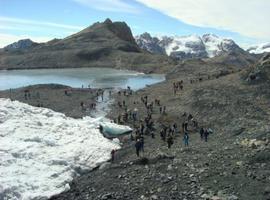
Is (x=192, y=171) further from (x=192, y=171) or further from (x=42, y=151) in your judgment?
(x=42, y=151)

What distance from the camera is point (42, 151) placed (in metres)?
41.4

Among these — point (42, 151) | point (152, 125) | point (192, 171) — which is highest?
point (192, 171)

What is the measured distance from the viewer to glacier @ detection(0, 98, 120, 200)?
34.0m

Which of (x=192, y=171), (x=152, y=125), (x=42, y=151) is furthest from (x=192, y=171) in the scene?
(x=152, y=125)

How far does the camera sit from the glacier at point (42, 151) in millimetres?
33969

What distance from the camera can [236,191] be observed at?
2875 centimetres

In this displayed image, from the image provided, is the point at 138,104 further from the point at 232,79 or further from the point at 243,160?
the point at 243,160

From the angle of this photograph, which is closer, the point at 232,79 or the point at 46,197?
the point at 46,197

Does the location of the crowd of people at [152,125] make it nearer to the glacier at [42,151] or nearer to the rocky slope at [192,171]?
the rocky slope at [192,171]

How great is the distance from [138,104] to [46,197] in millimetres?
42148

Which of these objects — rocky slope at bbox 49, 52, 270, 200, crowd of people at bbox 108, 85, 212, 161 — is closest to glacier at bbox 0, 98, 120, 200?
rocky slope at bbox 49, 52, 270, 200

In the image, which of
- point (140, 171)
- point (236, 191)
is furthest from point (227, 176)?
point (140, 171)

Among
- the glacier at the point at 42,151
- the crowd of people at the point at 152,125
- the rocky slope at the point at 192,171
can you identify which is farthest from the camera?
the crowd of people at the point at 152,125

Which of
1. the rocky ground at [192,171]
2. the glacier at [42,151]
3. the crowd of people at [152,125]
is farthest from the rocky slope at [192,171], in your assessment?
the glacier at [42,151]
